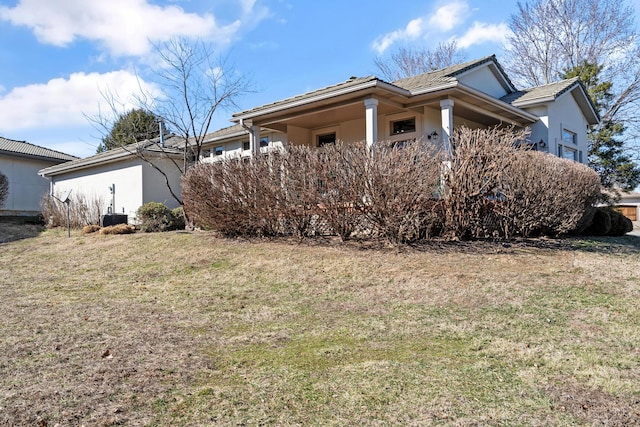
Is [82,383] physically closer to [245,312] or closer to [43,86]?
[245,312]

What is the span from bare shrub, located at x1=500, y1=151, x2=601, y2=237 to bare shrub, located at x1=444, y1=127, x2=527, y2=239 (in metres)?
0.47

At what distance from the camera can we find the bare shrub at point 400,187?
7.63 metres

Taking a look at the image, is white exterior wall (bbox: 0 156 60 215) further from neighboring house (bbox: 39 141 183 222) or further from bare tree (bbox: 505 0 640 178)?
bare tree (bbox: 505 0 640 178)

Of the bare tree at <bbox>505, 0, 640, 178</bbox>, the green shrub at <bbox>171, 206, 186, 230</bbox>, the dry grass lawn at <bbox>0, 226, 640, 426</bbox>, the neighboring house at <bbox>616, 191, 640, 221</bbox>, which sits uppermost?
the bare tree at <bbox>505, 0, 640, 178</bbox>

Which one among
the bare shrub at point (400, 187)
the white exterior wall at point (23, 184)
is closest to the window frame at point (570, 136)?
the bare shrub at point (400, 187)

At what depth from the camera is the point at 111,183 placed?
59.3 feet

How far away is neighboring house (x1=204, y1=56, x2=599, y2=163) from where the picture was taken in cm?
1129

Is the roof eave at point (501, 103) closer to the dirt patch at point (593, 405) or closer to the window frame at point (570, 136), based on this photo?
the window frame at point (570, 136)

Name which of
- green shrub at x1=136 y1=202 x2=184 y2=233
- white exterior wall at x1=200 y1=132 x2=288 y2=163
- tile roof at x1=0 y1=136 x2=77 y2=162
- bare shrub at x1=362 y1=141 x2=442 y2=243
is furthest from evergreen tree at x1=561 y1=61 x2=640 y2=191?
tile roof at x1=0 y1=136 x2=77 y2=162

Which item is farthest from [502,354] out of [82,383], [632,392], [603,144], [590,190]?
[603,144]

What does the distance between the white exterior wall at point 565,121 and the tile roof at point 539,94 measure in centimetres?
33

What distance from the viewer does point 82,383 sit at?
10.8ft

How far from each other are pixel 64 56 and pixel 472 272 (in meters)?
14.0

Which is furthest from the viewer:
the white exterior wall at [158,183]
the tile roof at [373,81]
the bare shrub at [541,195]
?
the white exterior wall at [158,183]
